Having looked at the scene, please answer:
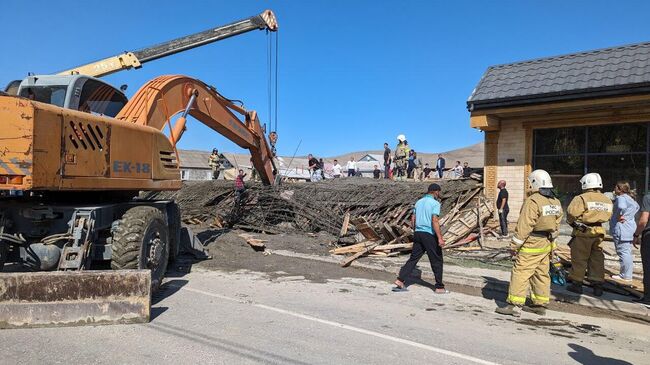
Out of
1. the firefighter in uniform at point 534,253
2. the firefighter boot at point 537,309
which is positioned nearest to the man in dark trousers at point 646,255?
the firefighter in uniform at point 534,253

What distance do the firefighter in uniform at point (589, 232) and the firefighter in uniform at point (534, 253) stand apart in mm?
871

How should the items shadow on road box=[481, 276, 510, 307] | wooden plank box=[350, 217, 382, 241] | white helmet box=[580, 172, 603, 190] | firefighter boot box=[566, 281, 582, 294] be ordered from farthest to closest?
wooden plank box=[350, 217, 382, 241], shadow on road box=[481, 276, 510, 307], firefighter boot box=[566, 281, 582, 294], white helmet box=[580, 172, 603, 190]

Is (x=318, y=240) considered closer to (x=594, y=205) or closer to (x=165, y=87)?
(x=165, y=87)

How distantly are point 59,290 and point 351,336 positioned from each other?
3.39m

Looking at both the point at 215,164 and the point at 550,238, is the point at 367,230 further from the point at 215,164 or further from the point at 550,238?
the point at 215,164

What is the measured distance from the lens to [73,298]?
5543 mm

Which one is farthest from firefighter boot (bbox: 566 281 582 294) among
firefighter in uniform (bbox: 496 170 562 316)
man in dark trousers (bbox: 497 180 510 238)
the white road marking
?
man in dark trousers (bbox: 497 180 510 238)

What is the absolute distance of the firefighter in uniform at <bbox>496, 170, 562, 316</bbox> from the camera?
21.8 feet

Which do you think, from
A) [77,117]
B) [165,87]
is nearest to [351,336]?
[77,117]

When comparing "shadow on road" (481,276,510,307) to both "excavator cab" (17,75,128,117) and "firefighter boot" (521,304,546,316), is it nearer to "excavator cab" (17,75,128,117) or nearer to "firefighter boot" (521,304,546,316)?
"firefighter boot" (521,304,546,316)

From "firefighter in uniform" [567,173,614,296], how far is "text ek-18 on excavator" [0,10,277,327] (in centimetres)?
631

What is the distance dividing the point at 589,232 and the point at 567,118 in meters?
6.62

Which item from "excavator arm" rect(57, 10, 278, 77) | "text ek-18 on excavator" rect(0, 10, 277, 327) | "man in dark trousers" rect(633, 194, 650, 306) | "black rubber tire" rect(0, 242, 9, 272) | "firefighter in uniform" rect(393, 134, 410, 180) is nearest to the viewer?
"text ek-18 on excavator" rect(0, 10, 277, 327)

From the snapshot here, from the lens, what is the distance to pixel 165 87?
29.1ft
